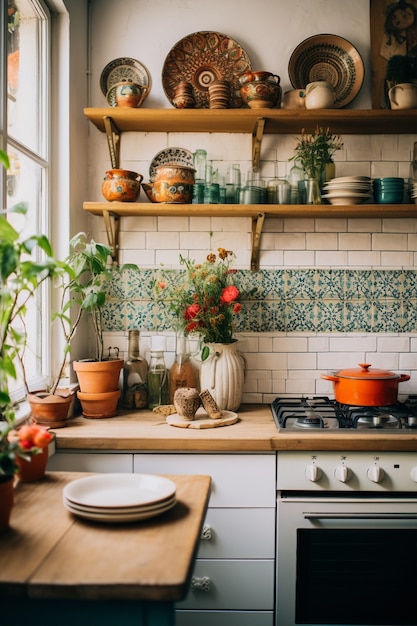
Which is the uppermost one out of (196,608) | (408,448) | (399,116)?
(399,116)

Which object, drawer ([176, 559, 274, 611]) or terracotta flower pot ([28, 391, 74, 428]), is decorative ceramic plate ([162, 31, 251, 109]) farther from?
drawer ([176, 559, 274, 611])

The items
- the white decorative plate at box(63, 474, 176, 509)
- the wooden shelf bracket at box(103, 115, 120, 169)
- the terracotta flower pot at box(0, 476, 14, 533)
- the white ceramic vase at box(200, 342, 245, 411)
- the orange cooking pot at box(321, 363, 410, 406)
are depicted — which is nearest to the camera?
the terracotta flower pot at box(0, 476, 14, 533)

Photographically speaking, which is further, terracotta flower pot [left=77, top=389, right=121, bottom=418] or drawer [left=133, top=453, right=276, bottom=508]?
terracotta flower pot [left=77, top=389, right=121, bottom=418]

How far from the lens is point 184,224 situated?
3.05m

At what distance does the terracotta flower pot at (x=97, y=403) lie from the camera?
264cm

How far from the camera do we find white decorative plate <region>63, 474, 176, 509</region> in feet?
4.96

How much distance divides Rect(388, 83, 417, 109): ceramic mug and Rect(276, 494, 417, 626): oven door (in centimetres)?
179

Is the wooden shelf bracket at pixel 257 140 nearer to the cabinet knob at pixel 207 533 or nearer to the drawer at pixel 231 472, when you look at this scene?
the drawer at pixel 231 472

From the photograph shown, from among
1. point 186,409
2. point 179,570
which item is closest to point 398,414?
point 186,409

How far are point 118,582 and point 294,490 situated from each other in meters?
1.30

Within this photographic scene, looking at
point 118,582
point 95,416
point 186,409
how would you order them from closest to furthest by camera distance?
point 118,582, point 186,409, point 95,416

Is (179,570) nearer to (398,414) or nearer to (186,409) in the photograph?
(186,409)

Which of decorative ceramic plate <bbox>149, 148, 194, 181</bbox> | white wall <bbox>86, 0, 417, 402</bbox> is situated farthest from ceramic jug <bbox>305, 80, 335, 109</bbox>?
decorative ceramic plate <bbox>149, 148, 194, 181</bbox>

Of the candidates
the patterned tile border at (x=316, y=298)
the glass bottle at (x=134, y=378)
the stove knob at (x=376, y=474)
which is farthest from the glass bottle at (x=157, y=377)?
the stove knob at (x=376, y=474)
